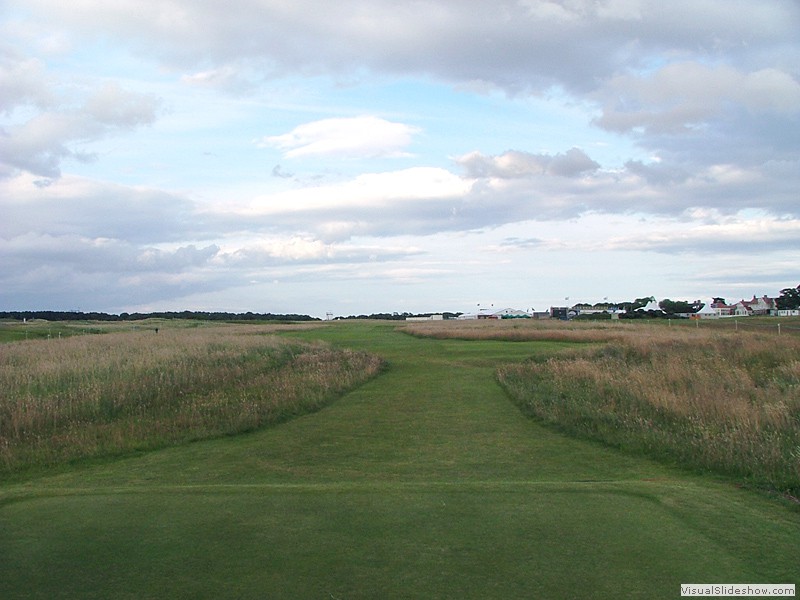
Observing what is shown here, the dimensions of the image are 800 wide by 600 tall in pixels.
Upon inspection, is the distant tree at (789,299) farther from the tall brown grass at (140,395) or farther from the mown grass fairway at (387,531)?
the mown grass fairway at (387,531)

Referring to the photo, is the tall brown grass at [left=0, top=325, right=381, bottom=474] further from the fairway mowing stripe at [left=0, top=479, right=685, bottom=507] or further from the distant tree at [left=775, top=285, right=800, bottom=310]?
the distant tree at [left=775, top=285, right=800, bottom=310]

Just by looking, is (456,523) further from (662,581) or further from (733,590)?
(733,590)

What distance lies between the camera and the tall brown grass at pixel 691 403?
9.93 metres

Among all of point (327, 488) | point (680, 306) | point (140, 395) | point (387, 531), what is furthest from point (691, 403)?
point (680, 306)

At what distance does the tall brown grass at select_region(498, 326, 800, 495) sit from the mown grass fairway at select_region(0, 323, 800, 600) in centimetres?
77

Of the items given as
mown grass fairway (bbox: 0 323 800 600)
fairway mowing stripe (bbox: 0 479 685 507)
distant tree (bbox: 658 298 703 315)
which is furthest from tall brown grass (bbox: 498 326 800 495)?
distant tree (bbox: 658 298 703 315)

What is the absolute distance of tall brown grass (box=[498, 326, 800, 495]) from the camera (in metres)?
9.93

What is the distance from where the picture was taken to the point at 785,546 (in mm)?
5863

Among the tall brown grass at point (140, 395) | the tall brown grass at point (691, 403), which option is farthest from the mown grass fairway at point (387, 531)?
the tall brown grass at point (140, 395)

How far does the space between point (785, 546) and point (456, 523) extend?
2750mm

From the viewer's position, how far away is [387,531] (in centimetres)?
618

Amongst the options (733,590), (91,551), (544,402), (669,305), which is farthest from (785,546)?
(669,305)

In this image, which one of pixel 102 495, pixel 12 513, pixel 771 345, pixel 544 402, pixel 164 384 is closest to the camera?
pixel 12 513

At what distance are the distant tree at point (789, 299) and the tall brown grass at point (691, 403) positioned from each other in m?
117
